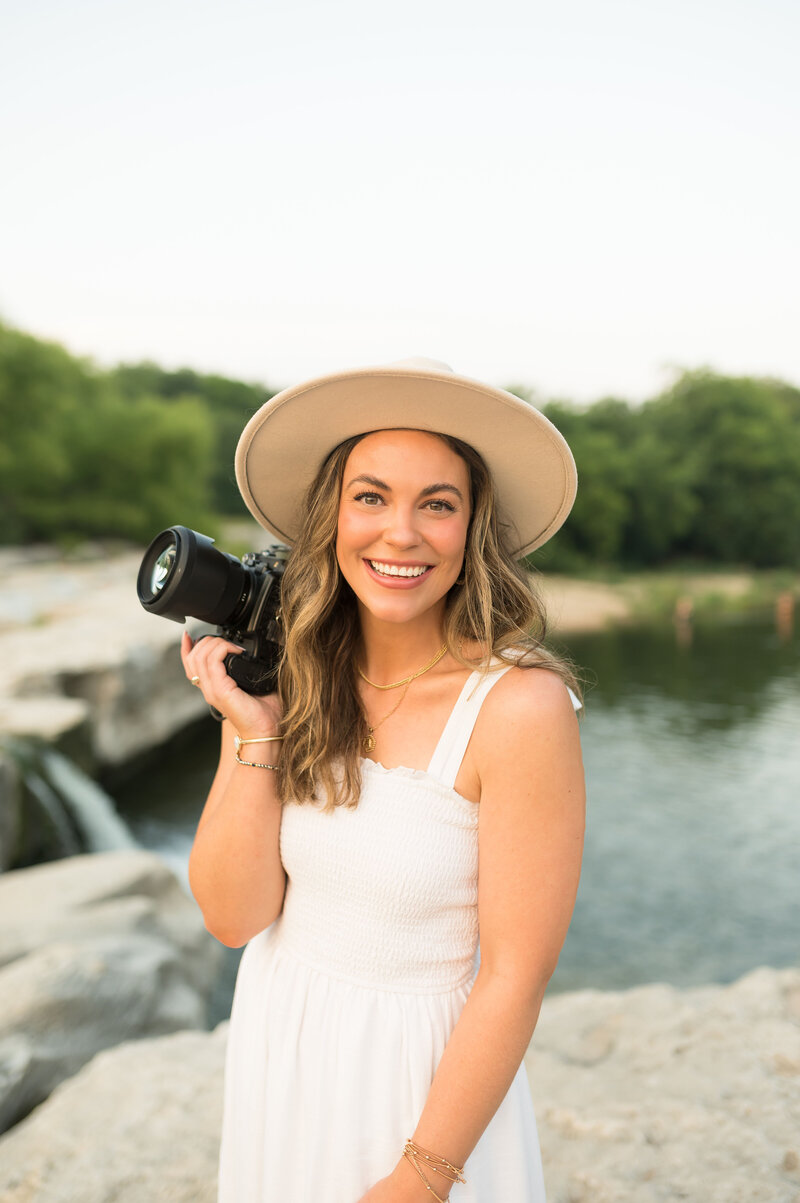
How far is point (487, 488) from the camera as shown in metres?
1.35

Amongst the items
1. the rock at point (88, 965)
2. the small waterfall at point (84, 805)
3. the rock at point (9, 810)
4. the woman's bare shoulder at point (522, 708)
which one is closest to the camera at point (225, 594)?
the woman's bare shoulder at point (522, 708)

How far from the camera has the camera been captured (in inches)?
53.6

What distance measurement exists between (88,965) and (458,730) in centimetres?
240

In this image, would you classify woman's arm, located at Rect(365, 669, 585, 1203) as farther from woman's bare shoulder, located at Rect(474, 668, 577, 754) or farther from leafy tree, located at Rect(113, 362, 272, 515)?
leafy tree, located at Rect(113, 362, 272, 515)

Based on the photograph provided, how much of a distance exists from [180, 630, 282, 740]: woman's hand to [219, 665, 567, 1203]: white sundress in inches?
5.7

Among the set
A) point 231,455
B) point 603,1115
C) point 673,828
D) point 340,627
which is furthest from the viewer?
point 231,455

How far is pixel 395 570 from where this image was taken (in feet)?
4.15

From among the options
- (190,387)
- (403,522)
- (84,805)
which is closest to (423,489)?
(403,522)

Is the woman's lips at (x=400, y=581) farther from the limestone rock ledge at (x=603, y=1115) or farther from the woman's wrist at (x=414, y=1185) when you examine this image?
the limestone rock ledge at (x=603, y=1115)

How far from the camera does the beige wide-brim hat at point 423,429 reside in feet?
3.99

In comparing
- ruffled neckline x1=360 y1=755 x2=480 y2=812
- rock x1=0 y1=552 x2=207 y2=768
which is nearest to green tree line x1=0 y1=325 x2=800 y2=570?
rock x1=0 y1=552 x2=207 y2=768

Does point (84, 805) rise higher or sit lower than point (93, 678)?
lower

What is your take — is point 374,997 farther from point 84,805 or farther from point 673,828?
point 673,828

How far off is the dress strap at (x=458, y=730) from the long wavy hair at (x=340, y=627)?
0.03 metres
